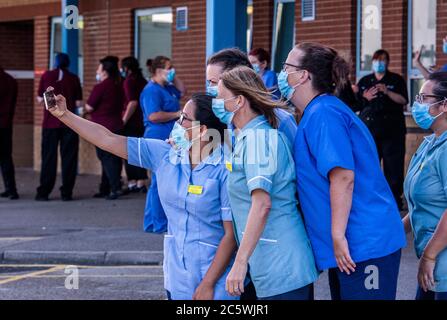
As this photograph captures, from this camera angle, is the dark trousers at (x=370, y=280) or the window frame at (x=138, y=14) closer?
the dark trousers at (x=370, y=280)

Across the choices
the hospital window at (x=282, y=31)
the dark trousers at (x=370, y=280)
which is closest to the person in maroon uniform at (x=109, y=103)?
the hospital window at (x=282, y=31)

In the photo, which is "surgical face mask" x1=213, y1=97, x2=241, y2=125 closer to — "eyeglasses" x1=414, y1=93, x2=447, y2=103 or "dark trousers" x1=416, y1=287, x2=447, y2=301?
"eyeglasses" x1=414, y1=93, x2=447, y2=103

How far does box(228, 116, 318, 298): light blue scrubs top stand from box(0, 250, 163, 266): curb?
219 inches

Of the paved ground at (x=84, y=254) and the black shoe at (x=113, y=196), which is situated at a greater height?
the black shoe at (x=113, y=196)

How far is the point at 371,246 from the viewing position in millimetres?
4641

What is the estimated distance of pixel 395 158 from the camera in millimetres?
13070

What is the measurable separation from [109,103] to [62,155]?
3.82 ft

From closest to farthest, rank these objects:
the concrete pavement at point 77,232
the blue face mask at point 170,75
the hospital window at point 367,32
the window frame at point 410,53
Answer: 1. the concrete pavement at point 77,232
2. the blue face mask at point 170,75
3. the window frame at point 410,53
4. the hospital window at point 367,32

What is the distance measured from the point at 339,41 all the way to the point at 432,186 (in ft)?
32.3

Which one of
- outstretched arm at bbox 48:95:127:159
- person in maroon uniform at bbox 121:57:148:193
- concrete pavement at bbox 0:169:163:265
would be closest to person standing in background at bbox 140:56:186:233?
concrete pavement at bbox 0:169:163:265

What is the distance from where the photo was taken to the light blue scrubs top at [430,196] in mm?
4965

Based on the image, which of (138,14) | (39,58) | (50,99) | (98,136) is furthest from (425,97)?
(39,58)

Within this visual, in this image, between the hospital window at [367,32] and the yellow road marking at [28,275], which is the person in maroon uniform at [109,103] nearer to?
the hospital window at [367,32]

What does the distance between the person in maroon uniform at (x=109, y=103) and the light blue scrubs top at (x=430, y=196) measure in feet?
32.4
